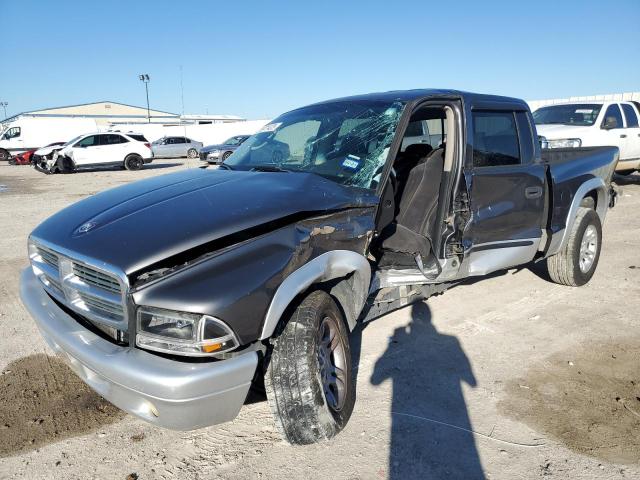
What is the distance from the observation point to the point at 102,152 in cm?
2105

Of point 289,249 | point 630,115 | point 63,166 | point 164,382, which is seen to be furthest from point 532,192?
point 63,166

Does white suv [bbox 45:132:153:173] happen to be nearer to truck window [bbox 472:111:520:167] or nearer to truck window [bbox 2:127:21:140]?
truck window [bbox 2:127:21:140]

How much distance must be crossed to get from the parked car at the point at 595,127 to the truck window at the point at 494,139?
6756mm

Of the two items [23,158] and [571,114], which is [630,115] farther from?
[23,158]

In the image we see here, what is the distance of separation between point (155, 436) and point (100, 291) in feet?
3.41

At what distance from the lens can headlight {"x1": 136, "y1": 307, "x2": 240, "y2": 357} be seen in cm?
207

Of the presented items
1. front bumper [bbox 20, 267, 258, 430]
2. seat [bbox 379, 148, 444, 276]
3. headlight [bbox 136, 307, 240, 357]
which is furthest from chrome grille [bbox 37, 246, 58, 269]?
seat [bbox 379, 148, 444, 276]

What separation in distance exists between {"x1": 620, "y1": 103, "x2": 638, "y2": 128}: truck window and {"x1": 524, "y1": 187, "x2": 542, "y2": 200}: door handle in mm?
9331

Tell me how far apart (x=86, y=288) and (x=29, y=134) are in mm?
32251

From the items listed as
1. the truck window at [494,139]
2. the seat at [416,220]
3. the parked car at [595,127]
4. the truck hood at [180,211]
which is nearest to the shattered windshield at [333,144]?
the truck hood at [180,211]

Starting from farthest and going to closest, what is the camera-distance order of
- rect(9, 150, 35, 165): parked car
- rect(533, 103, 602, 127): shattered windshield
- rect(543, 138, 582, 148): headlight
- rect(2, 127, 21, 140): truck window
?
rect(2, 127, 21, 140): truck window → rect(9, 150, 35, 165): parked car → rect(533, 103, 602, 127): shattered windshield → rect(543, 138, 582, 148): headlight

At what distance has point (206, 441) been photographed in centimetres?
273

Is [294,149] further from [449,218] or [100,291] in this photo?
[100,291]

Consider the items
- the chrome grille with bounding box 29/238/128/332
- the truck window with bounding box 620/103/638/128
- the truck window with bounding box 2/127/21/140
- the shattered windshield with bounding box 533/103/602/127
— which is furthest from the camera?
the truck window with bounding box 2/127/21/140
